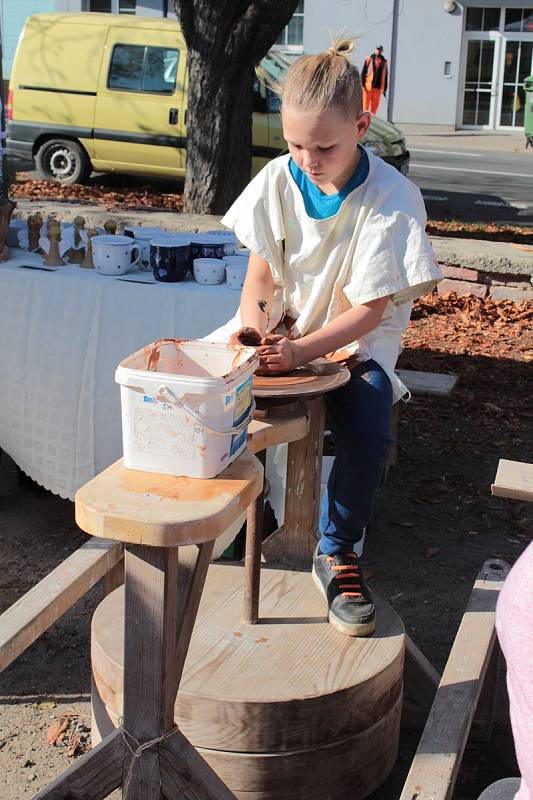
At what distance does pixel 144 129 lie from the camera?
1096 cm

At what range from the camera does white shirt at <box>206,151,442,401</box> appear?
8.27 feet

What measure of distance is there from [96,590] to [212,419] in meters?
1.80

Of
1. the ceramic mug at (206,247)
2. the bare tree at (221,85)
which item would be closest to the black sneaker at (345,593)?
the ceramic mug at (206,247)

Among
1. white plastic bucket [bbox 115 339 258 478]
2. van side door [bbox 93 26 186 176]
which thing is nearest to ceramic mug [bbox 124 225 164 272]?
white plastic bucket [bbox 115 339 258 478]

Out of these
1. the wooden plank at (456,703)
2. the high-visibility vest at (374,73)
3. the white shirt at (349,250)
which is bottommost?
the wooden plank at (456,703)

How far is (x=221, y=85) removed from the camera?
23.6ft

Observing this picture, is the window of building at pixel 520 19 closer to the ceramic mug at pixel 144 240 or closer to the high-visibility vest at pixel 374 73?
the high-visibility vest at pixel 374 73

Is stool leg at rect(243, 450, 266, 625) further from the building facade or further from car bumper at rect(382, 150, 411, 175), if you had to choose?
the building facade

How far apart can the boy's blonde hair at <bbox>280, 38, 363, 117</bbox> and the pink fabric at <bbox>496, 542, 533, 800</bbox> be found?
1354mm

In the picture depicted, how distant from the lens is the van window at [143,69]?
35.7 feet

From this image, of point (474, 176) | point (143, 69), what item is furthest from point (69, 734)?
point (474, 176)

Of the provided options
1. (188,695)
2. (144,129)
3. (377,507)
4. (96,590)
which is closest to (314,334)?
(188,695)

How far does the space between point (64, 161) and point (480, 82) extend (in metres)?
13.9

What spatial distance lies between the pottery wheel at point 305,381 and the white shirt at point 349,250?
145mm
